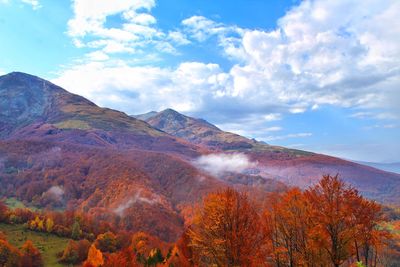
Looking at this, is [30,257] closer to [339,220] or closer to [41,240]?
[41,240]

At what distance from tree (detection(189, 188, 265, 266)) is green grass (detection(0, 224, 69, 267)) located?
102 meters

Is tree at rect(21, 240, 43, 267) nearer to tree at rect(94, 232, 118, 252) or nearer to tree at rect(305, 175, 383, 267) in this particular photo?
tree at rect(94, 232, 118, 252)

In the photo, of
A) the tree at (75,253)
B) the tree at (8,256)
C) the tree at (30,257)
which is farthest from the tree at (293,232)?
the tree at (75,253)

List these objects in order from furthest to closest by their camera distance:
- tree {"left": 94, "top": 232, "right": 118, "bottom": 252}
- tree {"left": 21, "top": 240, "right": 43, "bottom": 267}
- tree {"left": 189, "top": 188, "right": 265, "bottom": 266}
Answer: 1. tree {"left": 94, "top": 232, "right": 118, "bottom": 252}
2. tree {"left": 21, "top": 240, "right": 43, "bottom": 267}
3. tree {"left": 189, "top": 188, "right": 265, "bottom": 266}

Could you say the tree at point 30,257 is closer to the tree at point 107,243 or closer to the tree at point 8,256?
the tree at point 8,256

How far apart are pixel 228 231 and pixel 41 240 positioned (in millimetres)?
129622

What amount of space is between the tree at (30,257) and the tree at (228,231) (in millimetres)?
94477

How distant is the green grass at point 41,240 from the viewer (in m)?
122

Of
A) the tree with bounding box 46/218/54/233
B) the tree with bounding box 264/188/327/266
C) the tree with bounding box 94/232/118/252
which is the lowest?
the tree with bounding box 94/232/118/252

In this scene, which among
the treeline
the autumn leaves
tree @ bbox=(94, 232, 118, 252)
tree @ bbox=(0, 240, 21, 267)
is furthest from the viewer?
tree @ bbox=(94, 232, 118, 252)

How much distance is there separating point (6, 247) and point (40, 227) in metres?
48.0

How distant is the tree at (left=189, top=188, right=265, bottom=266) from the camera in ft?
102

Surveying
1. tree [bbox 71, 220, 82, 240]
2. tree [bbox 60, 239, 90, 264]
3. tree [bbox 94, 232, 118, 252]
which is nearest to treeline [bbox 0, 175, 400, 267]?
tree [bbox 60, 239, 90, 264]

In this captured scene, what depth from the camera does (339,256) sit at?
3269cm
